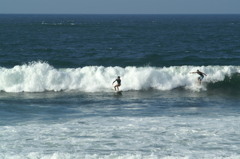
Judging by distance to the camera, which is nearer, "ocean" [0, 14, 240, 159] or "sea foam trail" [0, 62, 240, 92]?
"ocean" [0, 14, 240, 159]

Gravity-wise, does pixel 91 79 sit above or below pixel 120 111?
above

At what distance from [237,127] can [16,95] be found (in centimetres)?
1330

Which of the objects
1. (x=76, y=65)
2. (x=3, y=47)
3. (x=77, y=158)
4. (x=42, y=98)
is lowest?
(x=77, y=158)

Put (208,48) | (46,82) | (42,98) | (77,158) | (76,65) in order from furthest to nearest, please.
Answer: (208,48) → (76,65) → (46,82) → (42,98) → (77,158)

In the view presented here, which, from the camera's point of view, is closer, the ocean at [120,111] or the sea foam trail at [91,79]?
the ocean at [120,111]

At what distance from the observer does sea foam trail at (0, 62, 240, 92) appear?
898 inches

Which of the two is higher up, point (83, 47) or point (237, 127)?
point (83, 47)

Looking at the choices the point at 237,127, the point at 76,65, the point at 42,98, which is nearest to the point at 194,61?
the point at 76,65

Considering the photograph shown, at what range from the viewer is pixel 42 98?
2003 cm

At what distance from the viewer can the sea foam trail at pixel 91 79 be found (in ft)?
74.8

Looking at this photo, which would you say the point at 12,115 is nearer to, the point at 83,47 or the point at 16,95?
the point at 16,95

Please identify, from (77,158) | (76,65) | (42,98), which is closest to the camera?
(77,158)

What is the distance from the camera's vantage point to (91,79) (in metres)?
24.1

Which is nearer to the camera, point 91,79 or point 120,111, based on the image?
point 120,111
